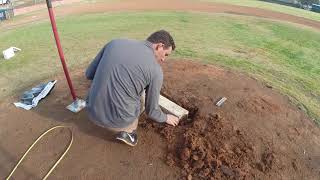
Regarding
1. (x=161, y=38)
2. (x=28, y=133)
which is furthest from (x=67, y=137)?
(x=161, y=38)

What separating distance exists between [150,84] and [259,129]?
1871 mm

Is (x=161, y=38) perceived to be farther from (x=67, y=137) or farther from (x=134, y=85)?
(x=67, y=137)

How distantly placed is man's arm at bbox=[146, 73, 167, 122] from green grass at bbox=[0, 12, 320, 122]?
9.05 ft

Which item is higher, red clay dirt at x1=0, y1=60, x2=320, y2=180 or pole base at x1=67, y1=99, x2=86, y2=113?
pole base at x1=67, y1=99, x2=86, y2=113

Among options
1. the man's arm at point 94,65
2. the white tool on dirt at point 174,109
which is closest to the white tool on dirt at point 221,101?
the white tool on dirt at point 174,109

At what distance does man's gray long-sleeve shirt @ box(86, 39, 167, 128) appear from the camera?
3.88 metres

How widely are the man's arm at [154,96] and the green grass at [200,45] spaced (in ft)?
9.05

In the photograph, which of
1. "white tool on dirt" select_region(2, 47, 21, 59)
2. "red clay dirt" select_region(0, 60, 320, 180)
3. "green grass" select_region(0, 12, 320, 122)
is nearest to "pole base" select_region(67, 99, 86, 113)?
"red clay dirt" select_region(0, 60, 320, 180)

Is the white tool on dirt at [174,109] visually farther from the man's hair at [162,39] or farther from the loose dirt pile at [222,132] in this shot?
the man's hair at [162,39]

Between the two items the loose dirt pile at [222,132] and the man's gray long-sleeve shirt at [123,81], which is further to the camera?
the loose dirt pile at [222,132]

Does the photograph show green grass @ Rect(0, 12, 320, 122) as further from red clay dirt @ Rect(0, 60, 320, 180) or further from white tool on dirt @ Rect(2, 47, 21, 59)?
red clay dirt @ Rect(0, 60, 320, 180)

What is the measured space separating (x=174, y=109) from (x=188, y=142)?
708mm

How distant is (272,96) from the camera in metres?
5.91

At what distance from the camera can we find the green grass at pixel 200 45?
6.72 m
